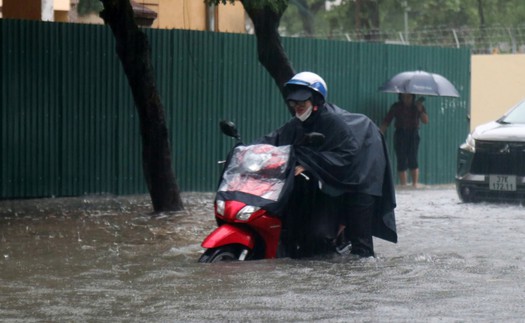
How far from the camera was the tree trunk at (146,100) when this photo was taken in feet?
49.2

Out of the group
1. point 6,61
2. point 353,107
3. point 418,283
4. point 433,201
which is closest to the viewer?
point 418,283

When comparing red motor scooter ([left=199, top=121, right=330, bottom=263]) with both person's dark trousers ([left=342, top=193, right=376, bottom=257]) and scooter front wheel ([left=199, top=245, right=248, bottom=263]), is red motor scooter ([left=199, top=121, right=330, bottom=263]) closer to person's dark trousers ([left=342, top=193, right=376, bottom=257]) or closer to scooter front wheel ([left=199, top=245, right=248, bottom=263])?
scooter front wheel ([left=199, top=245, right=248, bottom=263])

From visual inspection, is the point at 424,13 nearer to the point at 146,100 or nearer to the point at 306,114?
the point at 146,100

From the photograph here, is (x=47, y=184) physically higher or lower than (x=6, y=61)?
lower

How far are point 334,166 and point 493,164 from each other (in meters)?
6.40

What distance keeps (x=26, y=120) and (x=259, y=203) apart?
24.5ft

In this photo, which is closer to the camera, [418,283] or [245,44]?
[418,283]

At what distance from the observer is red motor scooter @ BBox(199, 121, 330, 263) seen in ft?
33.1

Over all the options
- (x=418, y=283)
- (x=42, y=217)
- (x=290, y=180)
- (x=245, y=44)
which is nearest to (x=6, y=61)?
(x=42, y=217)

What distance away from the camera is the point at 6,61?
1675 centimetres

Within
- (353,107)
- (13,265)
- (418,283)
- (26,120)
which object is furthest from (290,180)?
(353,107)

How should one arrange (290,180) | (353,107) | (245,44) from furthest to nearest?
(353,107) < (245,44) < (290,180)

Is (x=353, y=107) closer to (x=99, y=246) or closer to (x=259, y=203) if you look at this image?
(x=99, y=246)

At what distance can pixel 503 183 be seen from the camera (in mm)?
16266
